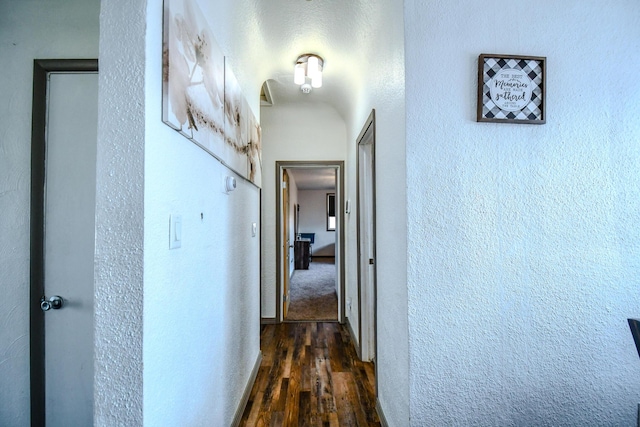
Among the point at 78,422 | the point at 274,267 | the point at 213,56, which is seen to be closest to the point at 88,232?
the point at 78,422

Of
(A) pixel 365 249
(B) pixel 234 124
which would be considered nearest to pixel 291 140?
(A) pixel 365 249

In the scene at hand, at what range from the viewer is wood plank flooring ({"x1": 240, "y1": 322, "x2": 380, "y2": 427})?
1730 millimetres

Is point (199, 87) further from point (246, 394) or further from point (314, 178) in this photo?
point (314, 178)

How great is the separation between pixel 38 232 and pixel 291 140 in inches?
97.6

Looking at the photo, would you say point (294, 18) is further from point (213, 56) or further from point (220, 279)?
point (220, 279)

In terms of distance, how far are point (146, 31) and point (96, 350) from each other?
0.87m

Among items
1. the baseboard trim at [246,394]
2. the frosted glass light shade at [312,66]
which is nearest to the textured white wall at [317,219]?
the baseboard trim at [246,394]

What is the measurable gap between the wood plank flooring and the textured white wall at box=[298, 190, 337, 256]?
6.05m

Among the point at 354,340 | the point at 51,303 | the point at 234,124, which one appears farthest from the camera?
the point at 354,340

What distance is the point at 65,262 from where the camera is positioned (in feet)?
3.84

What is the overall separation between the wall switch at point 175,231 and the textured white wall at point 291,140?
2363 millimetres

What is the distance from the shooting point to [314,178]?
7.12 meters

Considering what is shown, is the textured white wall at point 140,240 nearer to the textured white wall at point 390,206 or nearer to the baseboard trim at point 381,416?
the textured white wall at point 390,206

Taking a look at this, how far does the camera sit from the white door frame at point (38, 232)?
114cm
